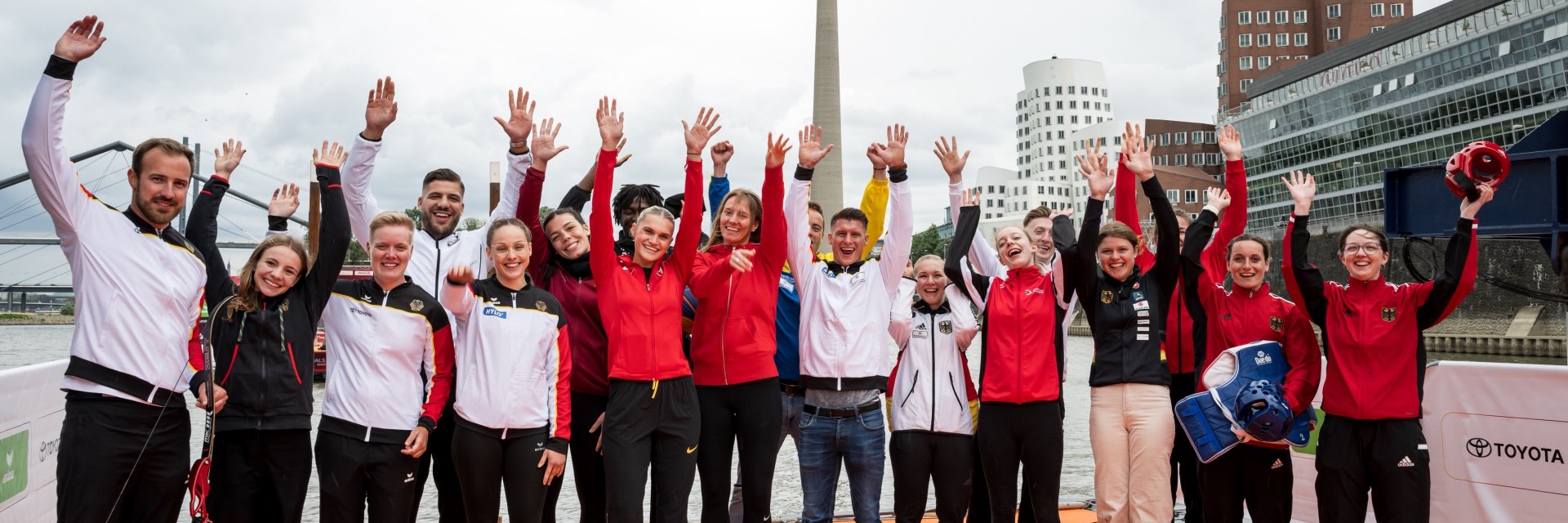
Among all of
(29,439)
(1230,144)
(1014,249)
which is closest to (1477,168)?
(1230,144)

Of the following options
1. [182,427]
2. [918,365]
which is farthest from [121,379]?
[918,365]

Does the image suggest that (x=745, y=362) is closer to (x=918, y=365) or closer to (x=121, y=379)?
(x=918, y=365)

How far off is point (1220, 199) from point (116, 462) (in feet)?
19.3

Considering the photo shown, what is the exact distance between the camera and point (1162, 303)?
19.2 feet

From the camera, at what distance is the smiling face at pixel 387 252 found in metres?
4.86

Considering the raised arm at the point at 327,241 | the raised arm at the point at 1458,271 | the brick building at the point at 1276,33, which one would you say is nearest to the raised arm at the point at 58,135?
the raised arm at the point at 327,241

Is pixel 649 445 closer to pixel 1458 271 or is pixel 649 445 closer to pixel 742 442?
pixel 742 442

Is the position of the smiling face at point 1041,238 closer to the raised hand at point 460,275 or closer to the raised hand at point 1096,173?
the raised hand at point 1096,173

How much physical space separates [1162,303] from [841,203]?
49.7 m

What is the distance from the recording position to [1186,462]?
639 cm

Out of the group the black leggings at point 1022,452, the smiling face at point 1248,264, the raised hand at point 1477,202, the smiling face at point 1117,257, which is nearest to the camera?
the raised hand at point 1477,202

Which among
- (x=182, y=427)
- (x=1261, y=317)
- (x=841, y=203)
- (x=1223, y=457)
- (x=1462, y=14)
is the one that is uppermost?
(x=1462, y=14)

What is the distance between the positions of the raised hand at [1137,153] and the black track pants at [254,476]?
4.62 metres

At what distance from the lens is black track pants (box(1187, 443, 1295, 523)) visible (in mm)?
5602
